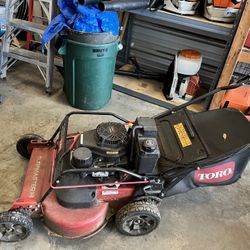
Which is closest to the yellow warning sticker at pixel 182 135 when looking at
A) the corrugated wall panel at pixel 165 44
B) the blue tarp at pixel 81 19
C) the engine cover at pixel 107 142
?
the engine cover at pixel 107 142

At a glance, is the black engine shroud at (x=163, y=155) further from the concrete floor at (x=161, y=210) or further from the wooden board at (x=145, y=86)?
the wooden board at (x=145, y=86)

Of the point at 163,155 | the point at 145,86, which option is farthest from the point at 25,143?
the point at 145,86

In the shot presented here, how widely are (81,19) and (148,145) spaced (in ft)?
3.34

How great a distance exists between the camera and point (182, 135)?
141 cm

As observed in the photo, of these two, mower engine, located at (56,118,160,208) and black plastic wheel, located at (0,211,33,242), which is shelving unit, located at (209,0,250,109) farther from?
black plastic wheel, located at (0,211,33,242)

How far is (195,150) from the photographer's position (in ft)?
4.33

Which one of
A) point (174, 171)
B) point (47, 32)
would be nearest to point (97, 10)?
point (47, 32)

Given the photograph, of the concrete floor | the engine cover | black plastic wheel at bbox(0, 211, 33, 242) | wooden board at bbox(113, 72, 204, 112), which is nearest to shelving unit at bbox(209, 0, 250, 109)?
wooden board at bbox(113, 72, 204, 112)

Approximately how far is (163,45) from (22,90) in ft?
4.00

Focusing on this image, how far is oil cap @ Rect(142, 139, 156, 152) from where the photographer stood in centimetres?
117

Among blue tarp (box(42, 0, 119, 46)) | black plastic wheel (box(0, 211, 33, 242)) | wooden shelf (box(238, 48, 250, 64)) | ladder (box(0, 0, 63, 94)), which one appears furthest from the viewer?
ladder (box(0, 0, 63, 94))

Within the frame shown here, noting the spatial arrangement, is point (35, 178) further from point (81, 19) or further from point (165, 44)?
point (165, 44)

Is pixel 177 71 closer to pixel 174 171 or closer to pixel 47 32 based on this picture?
pixel 47 32

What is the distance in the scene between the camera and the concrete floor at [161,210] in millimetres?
1344
